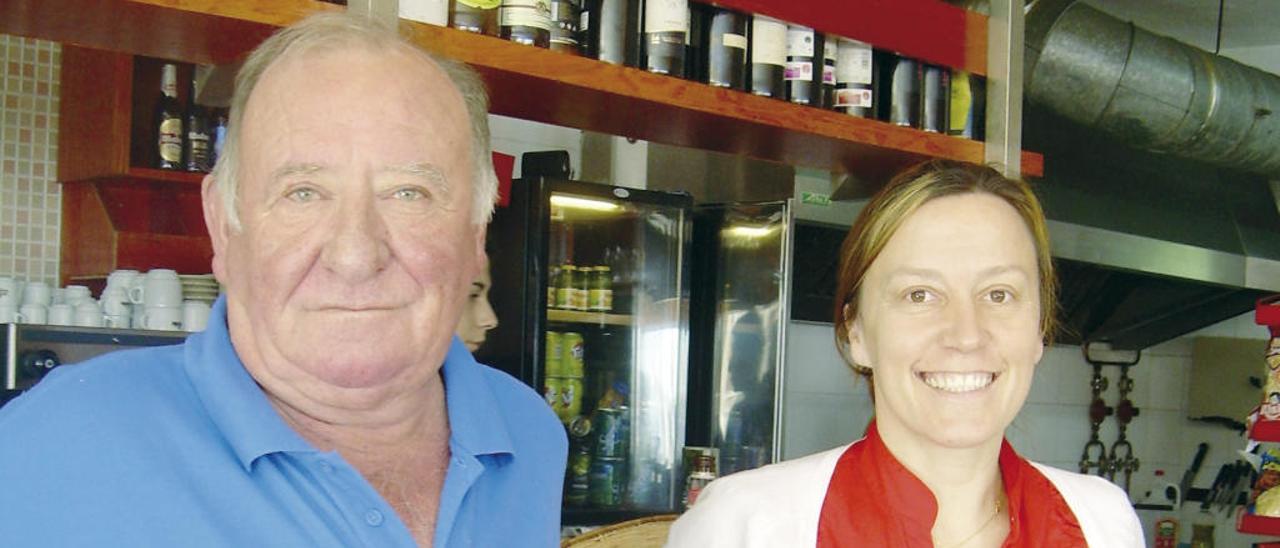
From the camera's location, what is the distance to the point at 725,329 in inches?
188

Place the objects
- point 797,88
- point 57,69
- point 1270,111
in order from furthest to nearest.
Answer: point 1270,111 < point 57,69 < point 797,88

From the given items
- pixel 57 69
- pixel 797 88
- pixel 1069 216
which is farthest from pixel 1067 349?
pixel 57 69

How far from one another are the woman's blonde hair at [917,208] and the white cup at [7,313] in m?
2.54

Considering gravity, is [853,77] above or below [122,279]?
above

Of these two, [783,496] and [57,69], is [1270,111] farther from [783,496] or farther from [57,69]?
[57,69]

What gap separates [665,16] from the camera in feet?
9.12

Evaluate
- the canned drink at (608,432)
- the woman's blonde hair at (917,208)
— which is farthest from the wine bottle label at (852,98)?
the canned drink at (608,432)

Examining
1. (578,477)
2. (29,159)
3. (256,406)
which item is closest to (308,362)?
(256,406)

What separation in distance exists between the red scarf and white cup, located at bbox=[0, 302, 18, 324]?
2.58m

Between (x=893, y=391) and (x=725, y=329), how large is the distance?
286cm

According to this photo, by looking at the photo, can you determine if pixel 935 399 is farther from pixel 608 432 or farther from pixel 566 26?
pixel 608 432

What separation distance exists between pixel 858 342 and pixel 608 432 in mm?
2499

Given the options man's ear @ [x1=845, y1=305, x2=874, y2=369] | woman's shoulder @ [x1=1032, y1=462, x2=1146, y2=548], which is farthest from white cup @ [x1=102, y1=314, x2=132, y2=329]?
woman's shoulder @ [x1=1032, y1=462, x2=1146, y2=548]

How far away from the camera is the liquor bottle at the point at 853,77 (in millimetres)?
3178
